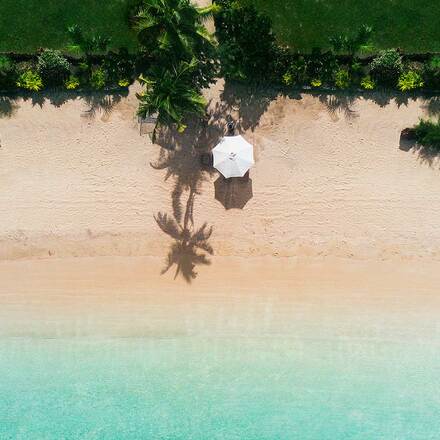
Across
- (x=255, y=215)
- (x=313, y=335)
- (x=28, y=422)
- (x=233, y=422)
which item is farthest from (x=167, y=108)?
(x=28, y=422)

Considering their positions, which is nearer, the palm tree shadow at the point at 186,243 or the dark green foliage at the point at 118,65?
A: the dark green foliage at the point at 118,65

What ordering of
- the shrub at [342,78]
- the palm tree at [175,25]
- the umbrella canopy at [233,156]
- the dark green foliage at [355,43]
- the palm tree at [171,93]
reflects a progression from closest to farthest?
the palm tree at [175,25], the palm tree at [171,93], the dark green foliage at [355,43], the umbrella canopy at [233,156], the shrub at [342,78]

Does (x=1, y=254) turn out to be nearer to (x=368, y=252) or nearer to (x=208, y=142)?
(x=208, y=142)

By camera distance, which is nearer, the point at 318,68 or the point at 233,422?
the point at 318,68

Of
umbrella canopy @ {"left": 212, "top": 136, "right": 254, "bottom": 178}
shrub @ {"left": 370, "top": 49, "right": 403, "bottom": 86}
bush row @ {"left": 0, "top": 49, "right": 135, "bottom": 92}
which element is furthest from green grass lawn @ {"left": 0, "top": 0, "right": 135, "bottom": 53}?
shrub @ {"left": 370, "top": 49, "right": 403, "bottom": 86}

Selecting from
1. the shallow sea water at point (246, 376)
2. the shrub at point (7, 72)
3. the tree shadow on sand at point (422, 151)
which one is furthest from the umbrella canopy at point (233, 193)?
the shrub at point (7, 72)

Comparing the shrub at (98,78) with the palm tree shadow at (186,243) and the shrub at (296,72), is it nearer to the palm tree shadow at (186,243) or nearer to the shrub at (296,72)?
the palm tree shadow at (186,243)
